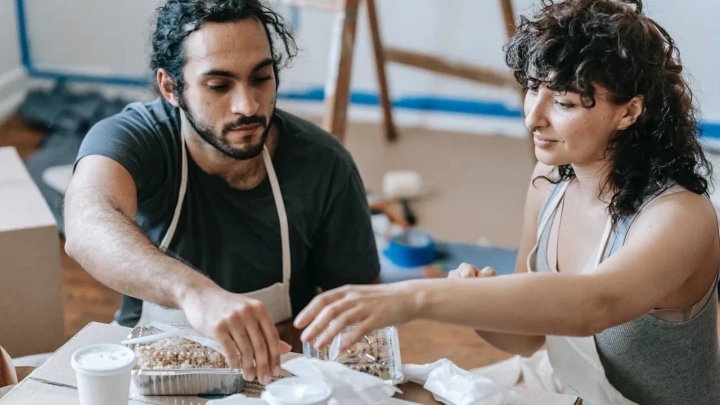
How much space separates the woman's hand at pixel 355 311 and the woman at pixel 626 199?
154mm

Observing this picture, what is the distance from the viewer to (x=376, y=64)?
3480 millimetres

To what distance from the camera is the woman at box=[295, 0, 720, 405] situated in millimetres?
1265

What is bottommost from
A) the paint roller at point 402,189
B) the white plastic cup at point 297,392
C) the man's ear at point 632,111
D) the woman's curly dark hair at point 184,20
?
the paint roller at point 402,189

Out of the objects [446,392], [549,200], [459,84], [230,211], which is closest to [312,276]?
[230,211]

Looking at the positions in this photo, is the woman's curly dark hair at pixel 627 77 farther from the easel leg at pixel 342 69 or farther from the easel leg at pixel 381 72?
the easel leg at pixel 381 72

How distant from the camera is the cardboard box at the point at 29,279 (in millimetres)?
1708

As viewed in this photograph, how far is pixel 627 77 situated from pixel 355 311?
566 millimetres

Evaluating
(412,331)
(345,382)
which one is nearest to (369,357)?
(345,382)

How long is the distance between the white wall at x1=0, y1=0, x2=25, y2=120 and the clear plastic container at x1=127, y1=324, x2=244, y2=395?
292cm

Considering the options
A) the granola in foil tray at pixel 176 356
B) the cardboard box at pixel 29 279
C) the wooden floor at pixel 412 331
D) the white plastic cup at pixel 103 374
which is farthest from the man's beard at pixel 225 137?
the wooden floor at pixel 412 331

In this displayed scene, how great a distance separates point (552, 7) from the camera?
145cm

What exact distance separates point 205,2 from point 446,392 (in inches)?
32.7

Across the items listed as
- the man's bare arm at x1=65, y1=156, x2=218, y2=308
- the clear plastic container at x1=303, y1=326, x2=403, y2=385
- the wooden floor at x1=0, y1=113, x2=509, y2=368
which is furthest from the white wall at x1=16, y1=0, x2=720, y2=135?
the clear plastic container at x1=303, y1=326, x2=403, y2=385

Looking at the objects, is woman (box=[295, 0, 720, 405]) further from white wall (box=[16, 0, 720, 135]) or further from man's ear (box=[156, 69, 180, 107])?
white wall (box=[16, 0, 720, 135])
